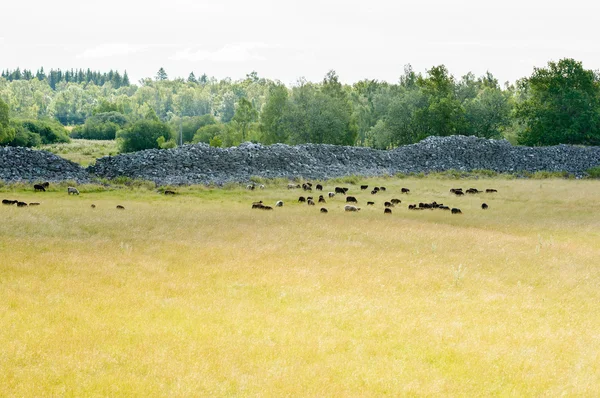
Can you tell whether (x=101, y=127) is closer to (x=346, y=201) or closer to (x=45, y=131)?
(x=45, y=131)

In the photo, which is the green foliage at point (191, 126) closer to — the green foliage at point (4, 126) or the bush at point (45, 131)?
the bush at point (45, 131)

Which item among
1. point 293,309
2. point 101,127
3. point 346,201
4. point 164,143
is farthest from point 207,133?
point 293,309

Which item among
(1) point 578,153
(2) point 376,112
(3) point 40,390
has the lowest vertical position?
(3) point 40,390

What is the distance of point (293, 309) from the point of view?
14.1 m

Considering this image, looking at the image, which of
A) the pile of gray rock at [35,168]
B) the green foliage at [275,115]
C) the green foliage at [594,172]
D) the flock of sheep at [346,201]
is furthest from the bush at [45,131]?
the green foliage at [594,172]

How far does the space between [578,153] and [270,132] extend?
44248 mm

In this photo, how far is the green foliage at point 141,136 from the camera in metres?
107

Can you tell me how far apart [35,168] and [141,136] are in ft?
196

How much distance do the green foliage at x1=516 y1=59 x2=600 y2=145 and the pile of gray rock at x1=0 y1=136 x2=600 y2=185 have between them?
28.8ft

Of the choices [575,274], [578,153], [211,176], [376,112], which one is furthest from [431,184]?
[376,112]

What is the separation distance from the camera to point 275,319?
13211 millimetres

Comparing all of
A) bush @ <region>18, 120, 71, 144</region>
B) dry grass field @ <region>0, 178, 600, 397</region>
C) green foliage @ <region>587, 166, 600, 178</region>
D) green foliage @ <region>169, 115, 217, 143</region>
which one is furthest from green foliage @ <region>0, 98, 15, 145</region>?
green foliage @ <region>587, 166, 600, 178</region>

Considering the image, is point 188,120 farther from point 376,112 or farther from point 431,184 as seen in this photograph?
point 431,184

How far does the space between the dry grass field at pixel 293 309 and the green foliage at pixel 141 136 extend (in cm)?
8176
